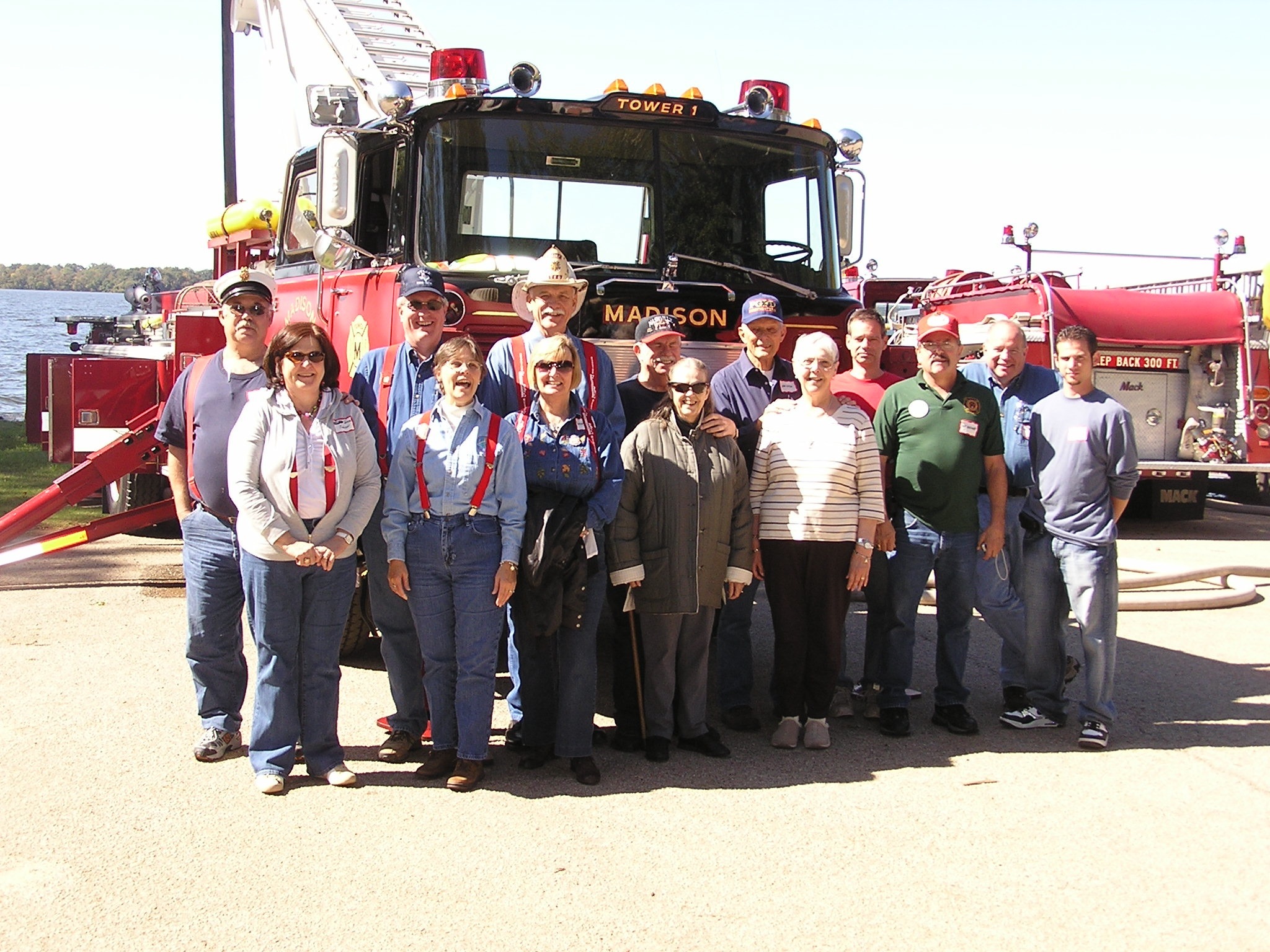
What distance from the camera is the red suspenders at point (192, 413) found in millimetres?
4969

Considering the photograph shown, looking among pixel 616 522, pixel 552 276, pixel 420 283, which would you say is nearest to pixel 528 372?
pixel 552 276

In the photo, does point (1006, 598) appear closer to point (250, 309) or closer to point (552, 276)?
point (552, 276)

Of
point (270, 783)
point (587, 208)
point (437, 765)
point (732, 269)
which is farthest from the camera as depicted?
point (732, 269)

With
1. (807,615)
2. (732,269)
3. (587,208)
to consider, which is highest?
(587,208)

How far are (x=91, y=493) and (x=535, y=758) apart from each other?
494 cm

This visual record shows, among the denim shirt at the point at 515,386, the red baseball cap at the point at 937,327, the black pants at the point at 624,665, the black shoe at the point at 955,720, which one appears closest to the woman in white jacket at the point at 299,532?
the denim shirt at the point at 515,386

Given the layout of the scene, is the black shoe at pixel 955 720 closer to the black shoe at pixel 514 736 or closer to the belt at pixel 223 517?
the black shoe at pixel 514 736

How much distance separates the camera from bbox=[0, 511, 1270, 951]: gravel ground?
11.7 feet

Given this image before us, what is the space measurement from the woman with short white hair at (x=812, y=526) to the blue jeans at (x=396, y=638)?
60.0 inches

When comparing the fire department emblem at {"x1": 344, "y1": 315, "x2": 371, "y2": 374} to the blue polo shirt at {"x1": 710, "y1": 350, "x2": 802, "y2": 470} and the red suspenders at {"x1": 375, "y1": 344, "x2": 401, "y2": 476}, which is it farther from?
the blue polo shirt at {"x1": 710, "y1": 350, "x2": 802, "y2": 470}

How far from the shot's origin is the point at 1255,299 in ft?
40.8

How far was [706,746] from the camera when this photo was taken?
5.24 m

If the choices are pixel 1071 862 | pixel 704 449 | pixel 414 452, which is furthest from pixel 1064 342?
pixel 414 452

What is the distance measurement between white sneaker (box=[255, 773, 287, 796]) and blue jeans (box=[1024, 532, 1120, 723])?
3.36 metres
